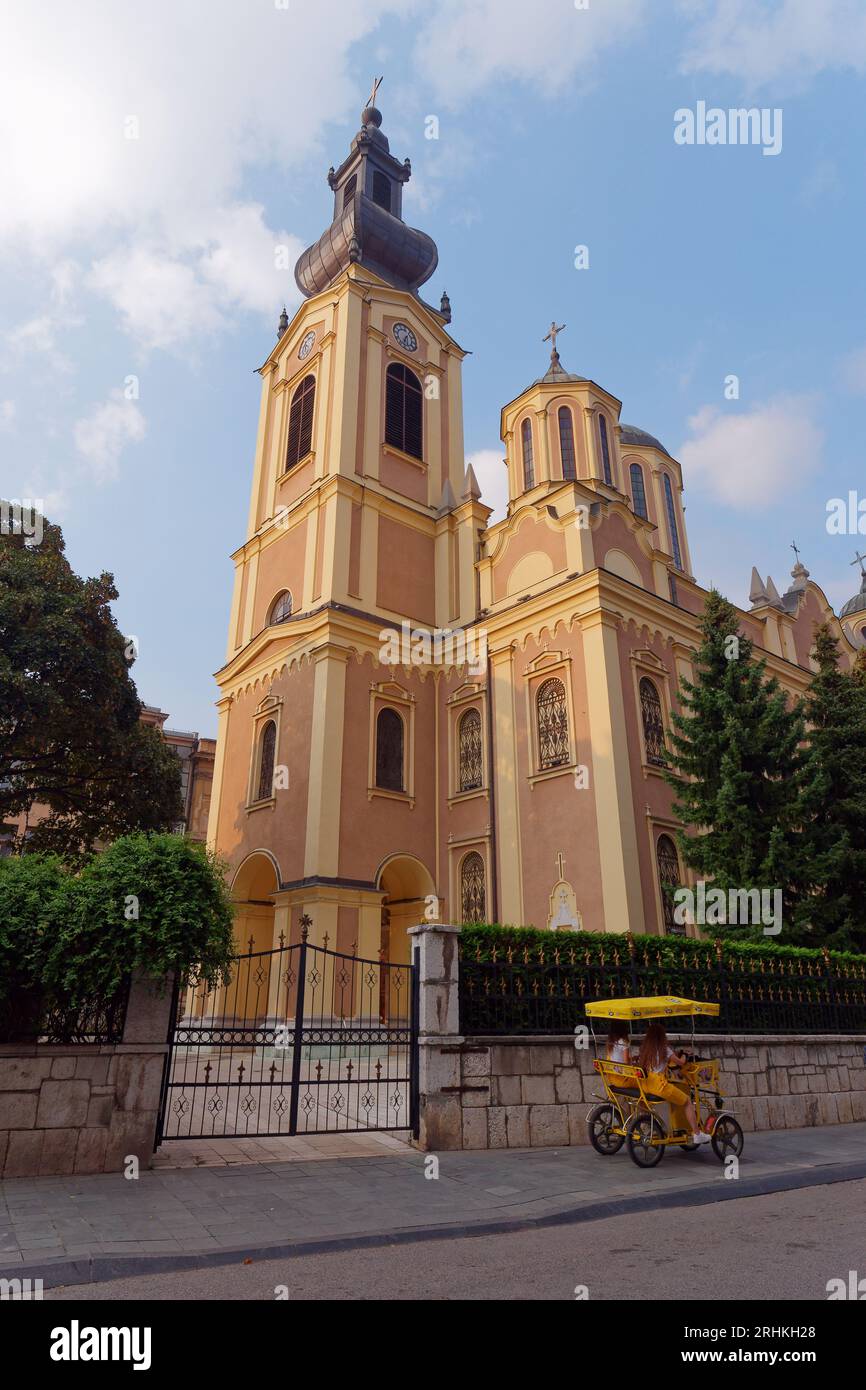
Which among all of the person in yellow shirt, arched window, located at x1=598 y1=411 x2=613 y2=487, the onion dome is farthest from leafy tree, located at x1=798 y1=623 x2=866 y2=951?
the onion dome

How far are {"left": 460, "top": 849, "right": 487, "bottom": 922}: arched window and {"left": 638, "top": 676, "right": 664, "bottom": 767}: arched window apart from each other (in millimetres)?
4976

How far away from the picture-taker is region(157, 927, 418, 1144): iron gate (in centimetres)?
923

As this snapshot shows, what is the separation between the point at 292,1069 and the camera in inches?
399

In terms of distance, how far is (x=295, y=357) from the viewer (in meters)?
29.2

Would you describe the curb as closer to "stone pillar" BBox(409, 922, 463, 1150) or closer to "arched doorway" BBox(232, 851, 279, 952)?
"stone pillar" BBox(409, 922, 463, 1150)

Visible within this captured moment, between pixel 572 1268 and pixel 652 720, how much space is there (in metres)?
16.3

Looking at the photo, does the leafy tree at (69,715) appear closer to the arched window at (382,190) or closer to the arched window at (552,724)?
the arched window at (552,724)

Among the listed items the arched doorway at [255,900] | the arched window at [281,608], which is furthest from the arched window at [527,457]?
the arched doorway at [255,900]

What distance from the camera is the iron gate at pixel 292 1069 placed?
364 inches

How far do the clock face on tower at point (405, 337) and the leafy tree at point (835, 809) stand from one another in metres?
17.0

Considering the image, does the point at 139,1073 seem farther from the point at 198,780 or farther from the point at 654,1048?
the point at 198,780
